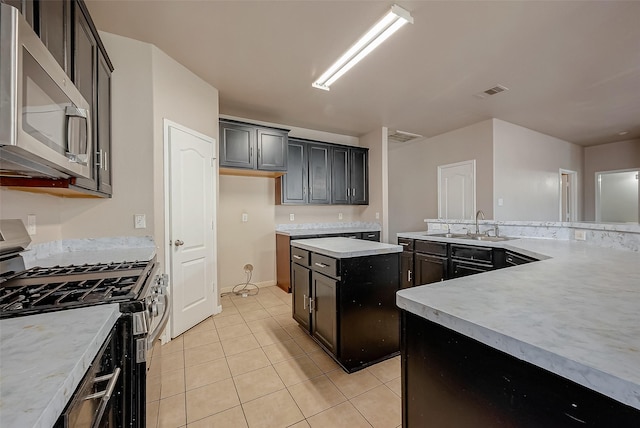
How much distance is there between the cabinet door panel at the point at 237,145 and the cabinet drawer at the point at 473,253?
2727 mm

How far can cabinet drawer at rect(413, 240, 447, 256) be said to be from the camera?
288cm

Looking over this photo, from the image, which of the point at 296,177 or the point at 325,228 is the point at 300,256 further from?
the point at 325,228

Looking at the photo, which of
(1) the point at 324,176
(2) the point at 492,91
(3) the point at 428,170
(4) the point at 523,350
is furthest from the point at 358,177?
(4) the point at 523,350

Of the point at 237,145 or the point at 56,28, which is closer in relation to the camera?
the point at 56,28

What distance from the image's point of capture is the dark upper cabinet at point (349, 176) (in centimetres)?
464

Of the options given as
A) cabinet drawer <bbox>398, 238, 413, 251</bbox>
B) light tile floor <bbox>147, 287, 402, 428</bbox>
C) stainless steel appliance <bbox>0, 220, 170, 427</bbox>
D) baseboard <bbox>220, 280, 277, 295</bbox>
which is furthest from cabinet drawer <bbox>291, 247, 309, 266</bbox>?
baseboard <bbox>220, 280, 277, 295</bbox>

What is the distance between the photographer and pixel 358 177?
489cm

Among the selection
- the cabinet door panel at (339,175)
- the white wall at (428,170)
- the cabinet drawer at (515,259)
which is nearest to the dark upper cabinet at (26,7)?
the cabinet drawer at (515,259)

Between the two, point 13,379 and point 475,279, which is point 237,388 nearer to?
point 13,379

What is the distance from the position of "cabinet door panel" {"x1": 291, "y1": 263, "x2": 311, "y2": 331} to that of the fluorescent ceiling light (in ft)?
6.83

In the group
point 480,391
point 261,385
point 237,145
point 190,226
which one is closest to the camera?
point 480,391

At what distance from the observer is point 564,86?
3.24 meters

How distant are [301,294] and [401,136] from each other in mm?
4243

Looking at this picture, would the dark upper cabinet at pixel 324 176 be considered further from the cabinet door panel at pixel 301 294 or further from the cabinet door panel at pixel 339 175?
the cabinet door panel at pixel 301 294
